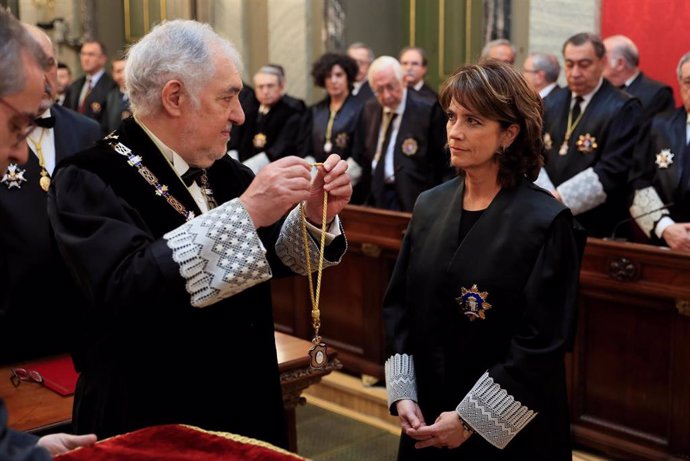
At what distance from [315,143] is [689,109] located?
3352mm

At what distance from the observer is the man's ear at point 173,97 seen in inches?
86.4

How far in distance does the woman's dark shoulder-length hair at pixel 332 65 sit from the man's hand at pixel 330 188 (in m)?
5.17

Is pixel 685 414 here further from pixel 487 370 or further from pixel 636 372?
pixel 487 370

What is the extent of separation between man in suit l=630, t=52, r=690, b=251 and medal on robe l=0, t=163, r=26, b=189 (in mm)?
3073

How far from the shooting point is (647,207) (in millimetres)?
4754

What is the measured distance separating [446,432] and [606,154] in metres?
3.18

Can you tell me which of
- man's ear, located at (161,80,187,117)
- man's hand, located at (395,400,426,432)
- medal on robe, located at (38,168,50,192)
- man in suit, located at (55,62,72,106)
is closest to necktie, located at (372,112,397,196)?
medal on robe, located at (38,168,50,192)

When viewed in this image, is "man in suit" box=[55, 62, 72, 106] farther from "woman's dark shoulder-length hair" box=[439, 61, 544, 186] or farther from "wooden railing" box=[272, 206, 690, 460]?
"woman's dark shoulder-length hair" box=[439, 61, 544, 186]

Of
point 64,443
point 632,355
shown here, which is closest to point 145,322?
point 64,443

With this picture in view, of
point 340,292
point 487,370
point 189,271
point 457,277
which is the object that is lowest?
point 340,292

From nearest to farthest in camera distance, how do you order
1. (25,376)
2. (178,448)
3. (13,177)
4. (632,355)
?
(178,448), (25,376), (13,177), (632,355)

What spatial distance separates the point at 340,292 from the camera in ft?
18.4

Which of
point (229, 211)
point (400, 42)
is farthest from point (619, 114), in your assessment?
point (400, 42)

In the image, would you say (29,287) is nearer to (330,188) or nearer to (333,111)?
(330,188)
